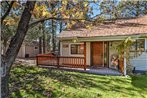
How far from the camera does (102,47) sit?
20797 mm

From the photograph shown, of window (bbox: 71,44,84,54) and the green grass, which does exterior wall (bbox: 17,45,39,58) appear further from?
the green grass

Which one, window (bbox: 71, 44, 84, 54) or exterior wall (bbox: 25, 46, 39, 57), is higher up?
window (bbox: 71, 44, 84, 54)

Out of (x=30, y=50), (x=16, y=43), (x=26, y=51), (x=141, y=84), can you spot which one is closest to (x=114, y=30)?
(x=141, y=84)

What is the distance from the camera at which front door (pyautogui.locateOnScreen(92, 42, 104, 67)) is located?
20.8 meters

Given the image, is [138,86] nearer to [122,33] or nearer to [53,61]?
[122,33]

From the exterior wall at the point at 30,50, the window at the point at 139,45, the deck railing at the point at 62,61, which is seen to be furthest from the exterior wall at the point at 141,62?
the exterior wall at the point at 30,50

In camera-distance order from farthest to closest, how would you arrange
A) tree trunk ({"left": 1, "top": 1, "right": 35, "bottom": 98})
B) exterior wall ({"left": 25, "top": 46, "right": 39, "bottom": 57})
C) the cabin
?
1. exterior wall ({"left": 25, "top": 46, "right": 39, "bottom": 57})
2. the cabin
3. tree trunk ({"left": 1, "top": 1, "right": 35, "bottom": 98})

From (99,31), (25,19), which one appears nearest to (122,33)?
(99,31)

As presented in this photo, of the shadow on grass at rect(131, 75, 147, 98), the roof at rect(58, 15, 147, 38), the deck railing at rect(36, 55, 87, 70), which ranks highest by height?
the roof at rect(58, 15, 147, 38)

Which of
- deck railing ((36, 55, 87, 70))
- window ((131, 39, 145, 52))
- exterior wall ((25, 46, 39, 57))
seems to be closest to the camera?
window ((131, 39, 145, 52))

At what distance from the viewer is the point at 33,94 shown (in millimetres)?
10312

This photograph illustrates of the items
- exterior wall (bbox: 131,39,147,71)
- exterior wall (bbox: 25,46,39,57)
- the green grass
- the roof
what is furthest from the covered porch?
exterior wall (bbox: 25,46,39,57)

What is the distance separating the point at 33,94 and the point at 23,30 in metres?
4.11

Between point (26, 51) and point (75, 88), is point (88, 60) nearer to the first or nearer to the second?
point (75, 88)
